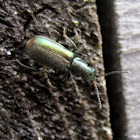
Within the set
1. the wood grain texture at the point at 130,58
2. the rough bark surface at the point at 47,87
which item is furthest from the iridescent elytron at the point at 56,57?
the wood grain texture at the point at 130,58

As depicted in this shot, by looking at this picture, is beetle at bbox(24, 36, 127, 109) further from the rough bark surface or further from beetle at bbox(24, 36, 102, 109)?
the rough bark surface

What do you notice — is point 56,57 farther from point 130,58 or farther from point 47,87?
point 130,58

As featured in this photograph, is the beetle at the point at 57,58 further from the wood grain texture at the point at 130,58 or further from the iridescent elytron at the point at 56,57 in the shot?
the wood grain texture at the point at 130,58

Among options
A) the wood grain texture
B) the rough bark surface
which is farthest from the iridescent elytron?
the wood grain texture

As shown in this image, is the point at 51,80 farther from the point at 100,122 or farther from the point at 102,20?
the point at 102,20

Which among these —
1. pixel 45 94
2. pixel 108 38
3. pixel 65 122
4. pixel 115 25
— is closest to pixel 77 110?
pixel 65 122
